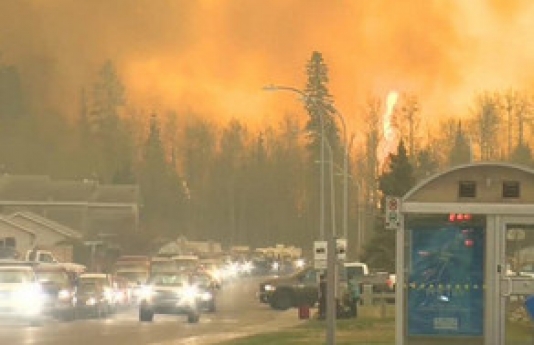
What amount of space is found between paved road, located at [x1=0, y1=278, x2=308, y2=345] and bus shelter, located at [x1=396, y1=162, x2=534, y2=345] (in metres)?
10.3

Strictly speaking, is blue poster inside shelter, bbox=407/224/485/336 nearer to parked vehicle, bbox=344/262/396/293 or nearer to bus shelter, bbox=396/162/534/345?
bus shelter, bbox=396/162/534/345

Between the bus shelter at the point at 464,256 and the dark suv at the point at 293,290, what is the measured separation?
93.9ft

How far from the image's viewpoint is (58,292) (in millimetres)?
43531

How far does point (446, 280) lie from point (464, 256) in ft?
1.71

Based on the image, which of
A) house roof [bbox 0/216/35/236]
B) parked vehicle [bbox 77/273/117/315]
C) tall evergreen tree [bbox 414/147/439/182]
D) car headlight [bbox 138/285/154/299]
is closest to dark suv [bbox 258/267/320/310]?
parked vehicle [bbox 77/273/117/315]

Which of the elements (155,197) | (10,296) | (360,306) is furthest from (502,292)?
(155,197)

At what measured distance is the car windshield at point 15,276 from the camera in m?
41.5

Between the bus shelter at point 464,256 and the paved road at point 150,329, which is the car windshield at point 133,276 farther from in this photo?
the bus shelter at point 464,256

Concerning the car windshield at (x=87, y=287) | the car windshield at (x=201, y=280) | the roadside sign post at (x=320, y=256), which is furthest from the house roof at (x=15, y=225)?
the roadside sign post at (x=320, y=256)

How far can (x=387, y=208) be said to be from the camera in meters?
21.2

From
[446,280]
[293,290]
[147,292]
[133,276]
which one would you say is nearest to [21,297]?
[147,292]

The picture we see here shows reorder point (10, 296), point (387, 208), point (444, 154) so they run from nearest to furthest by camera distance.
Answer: point (387, 208)
point (10, 296)
point (444, 154)

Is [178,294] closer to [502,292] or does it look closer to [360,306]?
[360,306]

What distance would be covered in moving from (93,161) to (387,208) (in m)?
144
